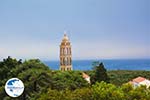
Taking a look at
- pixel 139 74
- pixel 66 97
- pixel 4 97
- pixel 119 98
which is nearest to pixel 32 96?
pixel 4 97

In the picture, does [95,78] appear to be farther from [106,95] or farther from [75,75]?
[106,95]

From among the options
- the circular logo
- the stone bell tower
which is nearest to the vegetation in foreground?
the circular logo

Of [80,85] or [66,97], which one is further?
[80,85]

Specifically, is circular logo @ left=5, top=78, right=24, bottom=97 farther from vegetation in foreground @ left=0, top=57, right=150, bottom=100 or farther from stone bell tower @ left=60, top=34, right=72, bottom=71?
stone bell tower @ left=60, top=34, right=72, bottom=71

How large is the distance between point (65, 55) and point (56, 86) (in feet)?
109

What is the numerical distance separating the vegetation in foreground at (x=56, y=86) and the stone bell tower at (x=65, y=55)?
2469cm

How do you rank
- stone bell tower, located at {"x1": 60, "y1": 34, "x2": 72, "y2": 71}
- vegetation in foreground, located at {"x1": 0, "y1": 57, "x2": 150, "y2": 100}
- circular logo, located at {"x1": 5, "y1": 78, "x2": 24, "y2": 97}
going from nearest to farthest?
circular logo, located at {"x1": 5, "y1": 78, "x2": 24, "y2": 97} → vegetation in foreground, located at {"x1": 0, "y1": 57, "x2": 150, "y2": 100} → stone bell tower, located at {"x1": 60, "y1": 34, "x2": 72, "y2": 71}

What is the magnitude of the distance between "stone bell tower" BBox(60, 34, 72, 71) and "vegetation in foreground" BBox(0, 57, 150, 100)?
24.7 m

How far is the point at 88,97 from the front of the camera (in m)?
19.3

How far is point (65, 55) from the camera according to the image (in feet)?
187

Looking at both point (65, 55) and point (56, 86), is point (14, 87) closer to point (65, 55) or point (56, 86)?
point (56, 86)

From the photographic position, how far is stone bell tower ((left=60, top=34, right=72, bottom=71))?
56.2m

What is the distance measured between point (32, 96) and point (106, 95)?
439cm

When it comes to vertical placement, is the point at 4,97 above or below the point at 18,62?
below
